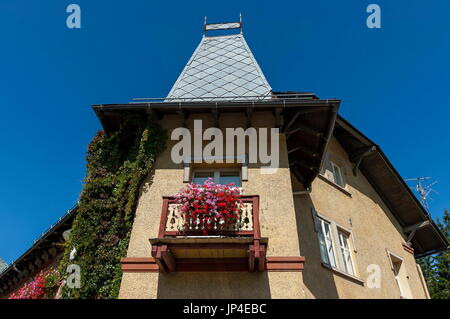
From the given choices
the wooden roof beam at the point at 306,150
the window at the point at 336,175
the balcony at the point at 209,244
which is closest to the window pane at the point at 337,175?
the window at the point at 336,175

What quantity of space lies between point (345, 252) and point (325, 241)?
97 centimetres

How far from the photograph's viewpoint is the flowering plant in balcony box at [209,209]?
7438mm

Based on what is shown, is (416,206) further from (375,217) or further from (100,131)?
(100,131)

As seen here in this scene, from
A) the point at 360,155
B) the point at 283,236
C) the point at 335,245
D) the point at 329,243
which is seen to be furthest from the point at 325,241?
the point at 360,155

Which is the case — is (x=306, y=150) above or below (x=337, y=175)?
below

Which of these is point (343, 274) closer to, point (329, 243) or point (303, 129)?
point (329, 243)

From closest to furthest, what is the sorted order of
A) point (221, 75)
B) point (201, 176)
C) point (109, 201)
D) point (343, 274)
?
1. point (109, 201)
2. point (201, 176)
3. point (343, 274)
4. point (221, 75)

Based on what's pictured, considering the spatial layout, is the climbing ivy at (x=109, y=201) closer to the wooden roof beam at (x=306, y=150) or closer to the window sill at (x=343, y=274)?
the wooden roof beam at (x=306, y=150)

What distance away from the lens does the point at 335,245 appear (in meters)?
10.5

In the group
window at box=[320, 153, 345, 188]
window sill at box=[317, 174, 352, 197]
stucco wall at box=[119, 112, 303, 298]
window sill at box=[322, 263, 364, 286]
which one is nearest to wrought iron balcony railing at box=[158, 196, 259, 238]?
stucco wall at box=[119, 112, 303, 298]

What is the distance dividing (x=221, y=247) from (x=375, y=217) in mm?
8443

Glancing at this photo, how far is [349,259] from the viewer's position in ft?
35.6

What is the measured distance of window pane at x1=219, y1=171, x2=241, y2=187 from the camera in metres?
9.36
